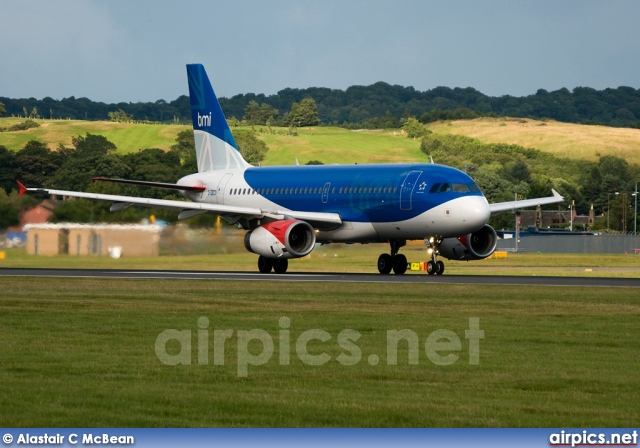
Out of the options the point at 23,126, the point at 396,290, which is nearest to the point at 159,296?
the point at 396,290

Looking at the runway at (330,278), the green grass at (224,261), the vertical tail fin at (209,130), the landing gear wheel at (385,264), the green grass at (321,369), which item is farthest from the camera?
the vertical tail fin at (209,130)

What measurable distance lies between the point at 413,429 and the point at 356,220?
3490cm

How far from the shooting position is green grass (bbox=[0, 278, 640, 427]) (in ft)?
49.8

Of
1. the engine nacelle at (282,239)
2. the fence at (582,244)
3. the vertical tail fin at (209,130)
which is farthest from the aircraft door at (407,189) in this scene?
the fence at (582,244)

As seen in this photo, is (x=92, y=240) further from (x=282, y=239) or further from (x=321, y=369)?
(x=321, y=369)

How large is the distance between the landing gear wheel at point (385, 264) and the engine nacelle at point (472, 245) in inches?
79.4

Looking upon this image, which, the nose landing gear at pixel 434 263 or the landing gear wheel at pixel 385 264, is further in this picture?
the landing gear wheel at pixel 385 264

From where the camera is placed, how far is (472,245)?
161ft

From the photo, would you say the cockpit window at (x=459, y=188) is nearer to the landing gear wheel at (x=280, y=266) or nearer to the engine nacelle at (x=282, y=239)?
the engine nacelle at (x=282, y=239)

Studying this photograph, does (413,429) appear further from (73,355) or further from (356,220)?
(356,220)

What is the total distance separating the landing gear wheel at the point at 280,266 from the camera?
161 feet

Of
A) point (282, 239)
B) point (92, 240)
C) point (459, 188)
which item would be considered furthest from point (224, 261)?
point (459, 188)

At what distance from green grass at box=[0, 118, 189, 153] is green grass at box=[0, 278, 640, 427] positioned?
5704 inches

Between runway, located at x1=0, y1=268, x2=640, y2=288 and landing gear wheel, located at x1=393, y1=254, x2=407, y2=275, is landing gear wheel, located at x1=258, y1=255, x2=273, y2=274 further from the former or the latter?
landing gear wheel, located at x1=393, y1=254, x2=407, y2=275
